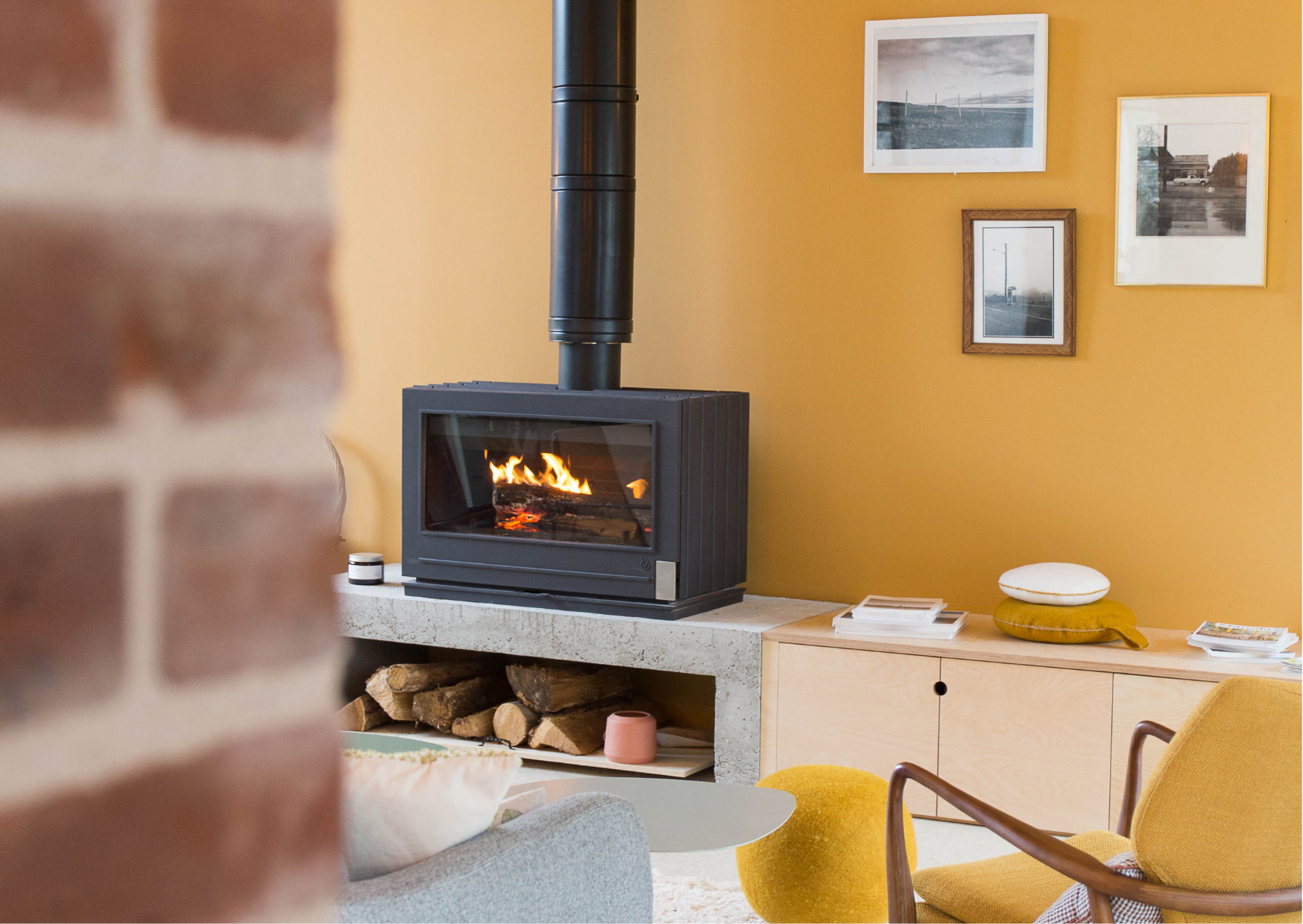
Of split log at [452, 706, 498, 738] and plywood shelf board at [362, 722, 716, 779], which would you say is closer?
plywood shelf board at [362, 722, 716, 779]

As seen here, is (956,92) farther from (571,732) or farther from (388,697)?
(388,697)

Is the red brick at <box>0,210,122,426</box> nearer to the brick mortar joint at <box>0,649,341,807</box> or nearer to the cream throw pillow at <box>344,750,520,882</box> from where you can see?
the brick mortar joint at <box>0,649,341,807</box>

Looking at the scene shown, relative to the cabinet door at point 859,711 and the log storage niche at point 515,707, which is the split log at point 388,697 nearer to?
the log storage niche at point 515,707

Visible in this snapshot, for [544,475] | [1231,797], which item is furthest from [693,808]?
[544,475]

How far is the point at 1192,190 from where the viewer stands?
374cm

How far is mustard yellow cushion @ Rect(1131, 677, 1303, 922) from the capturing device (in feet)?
6.07

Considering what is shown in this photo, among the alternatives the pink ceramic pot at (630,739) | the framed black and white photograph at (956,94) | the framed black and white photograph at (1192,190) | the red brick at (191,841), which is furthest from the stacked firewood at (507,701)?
the red brick at (191,841)

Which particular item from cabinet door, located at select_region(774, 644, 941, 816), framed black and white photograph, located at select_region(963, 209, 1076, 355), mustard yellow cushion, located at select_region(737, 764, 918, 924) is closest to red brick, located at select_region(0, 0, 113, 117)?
mustard yellow cushion, located at select_region(737, 764, 918, 924)

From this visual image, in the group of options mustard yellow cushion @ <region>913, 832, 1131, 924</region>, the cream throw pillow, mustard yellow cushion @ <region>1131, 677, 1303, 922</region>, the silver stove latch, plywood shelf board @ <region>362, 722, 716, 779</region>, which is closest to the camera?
the cream throw pillow

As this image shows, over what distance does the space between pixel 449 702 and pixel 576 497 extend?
0.83 m

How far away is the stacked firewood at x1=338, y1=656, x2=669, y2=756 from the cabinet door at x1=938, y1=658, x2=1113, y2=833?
1.16 m

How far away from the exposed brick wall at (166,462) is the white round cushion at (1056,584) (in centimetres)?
342

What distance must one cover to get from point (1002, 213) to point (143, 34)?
12.5ft

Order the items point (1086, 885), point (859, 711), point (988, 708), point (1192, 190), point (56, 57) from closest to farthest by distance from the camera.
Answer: point (56, 57) → point (1086, 885) → point (988, 708) → point (859, 711) → point (1192, 190)
